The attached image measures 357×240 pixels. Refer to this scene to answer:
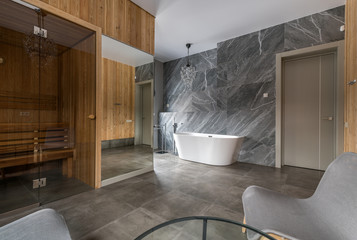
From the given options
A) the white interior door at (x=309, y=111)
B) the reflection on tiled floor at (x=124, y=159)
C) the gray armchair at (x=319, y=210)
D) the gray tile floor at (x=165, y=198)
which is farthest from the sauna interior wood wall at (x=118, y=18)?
the white interior door at (x=309, y=111)

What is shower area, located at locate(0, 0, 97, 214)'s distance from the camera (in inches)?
73.0

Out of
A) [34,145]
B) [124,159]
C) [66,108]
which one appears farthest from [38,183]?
[124,159]

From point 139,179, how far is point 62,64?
211 centimetres

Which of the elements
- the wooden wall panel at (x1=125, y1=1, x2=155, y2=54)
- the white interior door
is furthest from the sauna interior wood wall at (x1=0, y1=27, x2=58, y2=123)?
the white interior door

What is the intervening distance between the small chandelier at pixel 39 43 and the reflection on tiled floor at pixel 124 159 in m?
1.49

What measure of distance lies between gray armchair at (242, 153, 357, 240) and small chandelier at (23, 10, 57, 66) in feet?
9.15

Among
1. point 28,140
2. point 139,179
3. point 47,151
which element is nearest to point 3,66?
point 28,140

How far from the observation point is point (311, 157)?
3402 mm

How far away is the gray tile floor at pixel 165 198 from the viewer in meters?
1.58

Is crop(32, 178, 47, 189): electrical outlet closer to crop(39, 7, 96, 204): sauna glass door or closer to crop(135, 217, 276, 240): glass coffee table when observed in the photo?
crop(39, 7, 96, 204): sauna glass door

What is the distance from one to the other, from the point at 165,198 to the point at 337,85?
11.8ft

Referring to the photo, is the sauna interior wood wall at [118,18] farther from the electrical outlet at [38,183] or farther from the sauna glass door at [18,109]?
the electrical outlet at [38,183]

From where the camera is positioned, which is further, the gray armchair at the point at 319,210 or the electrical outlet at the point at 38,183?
the electrical outlet at the point at 38,183

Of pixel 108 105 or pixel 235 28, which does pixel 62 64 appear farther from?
pixel 235 28
